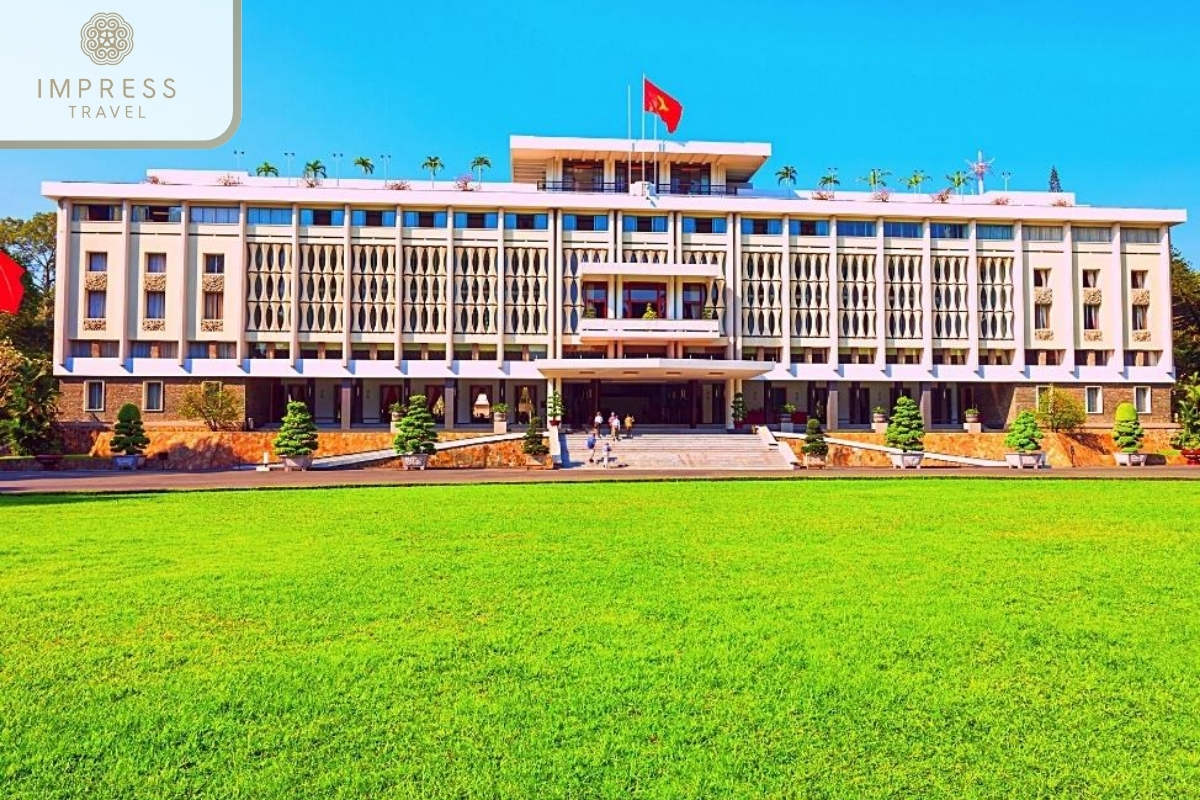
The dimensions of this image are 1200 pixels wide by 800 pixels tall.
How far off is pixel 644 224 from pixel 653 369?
31.5 ft

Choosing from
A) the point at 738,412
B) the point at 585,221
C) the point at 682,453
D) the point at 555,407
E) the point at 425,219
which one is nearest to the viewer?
the point at 682,453

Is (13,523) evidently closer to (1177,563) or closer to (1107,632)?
(1107,632)

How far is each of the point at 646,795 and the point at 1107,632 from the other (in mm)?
4177

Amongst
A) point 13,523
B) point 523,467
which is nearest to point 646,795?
point 13,523

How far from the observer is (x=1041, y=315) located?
156 ft

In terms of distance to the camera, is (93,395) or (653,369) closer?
(653,369)

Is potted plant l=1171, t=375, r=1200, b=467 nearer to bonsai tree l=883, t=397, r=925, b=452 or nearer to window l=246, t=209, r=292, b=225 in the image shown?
bonsai tree l=883, t=397, r=925, b=452

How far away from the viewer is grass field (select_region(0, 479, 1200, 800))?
381 cm

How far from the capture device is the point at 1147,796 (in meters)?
3.61

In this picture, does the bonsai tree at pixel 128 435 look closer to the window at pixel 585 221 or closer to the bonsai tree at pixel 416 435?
the bonsai tree at pixel 416 435

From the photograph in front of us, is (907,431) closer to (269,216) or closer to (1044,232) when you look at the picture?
(1044,232)

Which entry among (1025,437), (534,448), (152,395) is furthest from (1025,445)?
(152,395)

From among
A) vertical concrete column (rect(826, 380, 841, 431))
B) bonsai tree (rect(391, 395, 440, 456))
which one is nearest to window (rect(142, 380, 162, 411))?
bonsai tree (rect(391, 395, 440, 456))

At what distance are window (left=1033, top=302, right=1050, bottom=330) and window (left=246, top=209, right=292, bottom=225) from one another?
42389 millimetres
